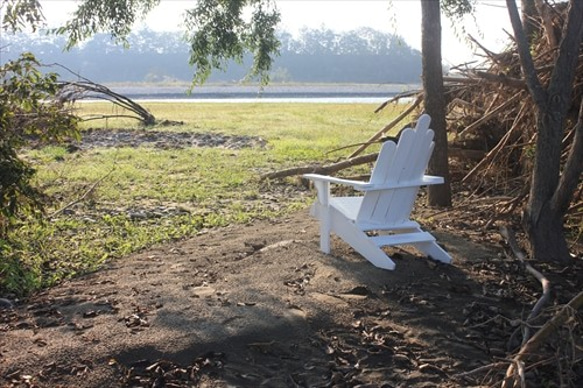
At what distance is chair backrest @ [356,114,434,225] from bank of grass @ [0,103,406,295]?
2404 millimetres

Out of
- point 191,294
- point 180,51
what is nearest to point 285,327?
point 191,294

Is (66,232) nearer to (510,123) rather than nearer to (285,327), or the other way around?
(285,327)

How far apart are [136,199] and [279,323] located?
5.48m

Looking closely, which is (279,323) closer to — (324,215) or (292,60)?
(324,215)

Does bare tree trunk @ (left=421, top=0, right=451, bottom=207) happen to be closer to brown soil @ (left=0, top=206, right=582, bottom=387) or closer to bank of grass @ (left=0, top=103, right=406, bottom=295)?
bank of grass @ (left=0, top=103, right=406, bottom=295)

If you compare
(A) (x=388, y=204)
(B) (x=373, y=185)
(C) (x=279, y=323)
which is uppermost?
(B) (x=373, y=185)

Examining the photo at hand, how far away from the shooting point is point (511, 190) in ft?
28.3

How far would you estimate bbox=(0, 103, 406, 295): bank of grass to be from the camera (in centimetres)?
672

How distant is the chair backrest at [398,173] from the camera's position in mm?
5781

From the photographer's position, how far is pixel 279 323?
4645 mm

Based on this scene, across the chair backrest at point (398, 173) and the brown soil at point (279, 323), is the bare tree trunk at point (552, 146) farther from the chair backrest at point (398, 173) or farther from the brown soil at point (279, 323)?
the chair backrest at point (398, 173)

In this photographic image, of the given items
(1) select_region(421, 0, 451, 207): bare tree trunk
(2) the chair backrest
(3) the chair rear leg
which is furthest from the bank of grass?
(3) the chair rear leg

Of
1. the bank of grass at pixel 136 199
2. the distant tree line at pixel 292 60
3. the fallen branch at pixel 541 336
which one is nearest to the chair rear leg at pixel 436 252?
the fallen branch at pixel 541 336

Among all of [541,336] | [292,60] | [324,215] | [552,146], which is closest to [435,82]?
[552,146]
